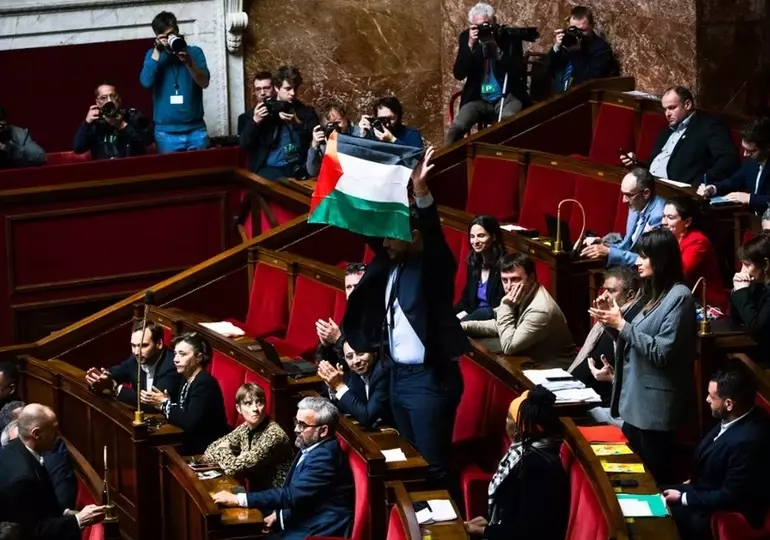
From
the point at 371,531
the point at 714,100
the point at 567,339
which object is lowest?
the point at 371,531

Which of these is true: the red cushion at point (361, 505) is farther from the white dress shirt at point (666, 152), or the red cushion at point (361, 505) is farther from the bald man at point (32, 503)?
the white dress shirt at point (666, 152)

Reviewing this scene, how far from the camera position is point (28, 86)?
823cm

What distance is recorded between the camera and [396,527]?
3.73 metres

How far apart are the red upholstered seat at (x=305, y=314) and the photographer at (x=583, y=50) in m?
2.08

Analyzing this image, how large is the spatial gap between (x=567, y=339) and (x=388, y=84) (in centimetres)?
395

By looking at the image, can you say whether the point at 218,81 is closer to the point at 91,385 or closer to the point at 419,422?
the point at 91,385

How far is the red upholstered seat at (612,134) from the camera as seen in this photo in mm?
6977

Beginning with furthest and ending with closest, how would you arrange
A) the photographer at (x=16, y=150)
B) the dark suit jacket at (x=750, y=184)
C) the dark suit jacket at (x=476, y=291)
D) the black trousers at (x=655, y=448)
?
the photographer at (x=16, y=150)
the dark suit jacket at (x=750, y=184)
the dark suit jacket at (x=476, y=291)
the black trousers at (x=655, y=448)

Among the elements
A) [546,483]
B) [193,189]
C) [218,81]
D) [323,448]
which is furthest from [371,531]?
[218,81]

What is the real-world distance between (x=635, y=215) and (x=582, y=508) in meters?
2.02

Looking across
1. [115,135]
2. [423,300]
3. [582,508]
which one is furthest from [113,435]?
[115,135]

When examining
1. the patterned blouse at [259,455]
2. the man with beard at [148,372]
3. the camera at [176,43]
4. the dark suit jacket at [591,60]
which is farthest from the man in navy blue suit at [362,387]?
the dark suit jacket at [591,60]

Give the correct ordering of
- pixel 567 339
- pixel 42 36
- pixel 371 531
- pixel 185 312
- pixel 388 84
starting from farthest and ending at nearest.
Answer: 1. pixel 388 84
2. pixel 42 36
3. pixel 185 312
4. pixel 567 339
5. pixel 371 531

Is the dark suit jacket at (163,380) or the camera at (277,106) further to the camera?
the camera at (277,106)
